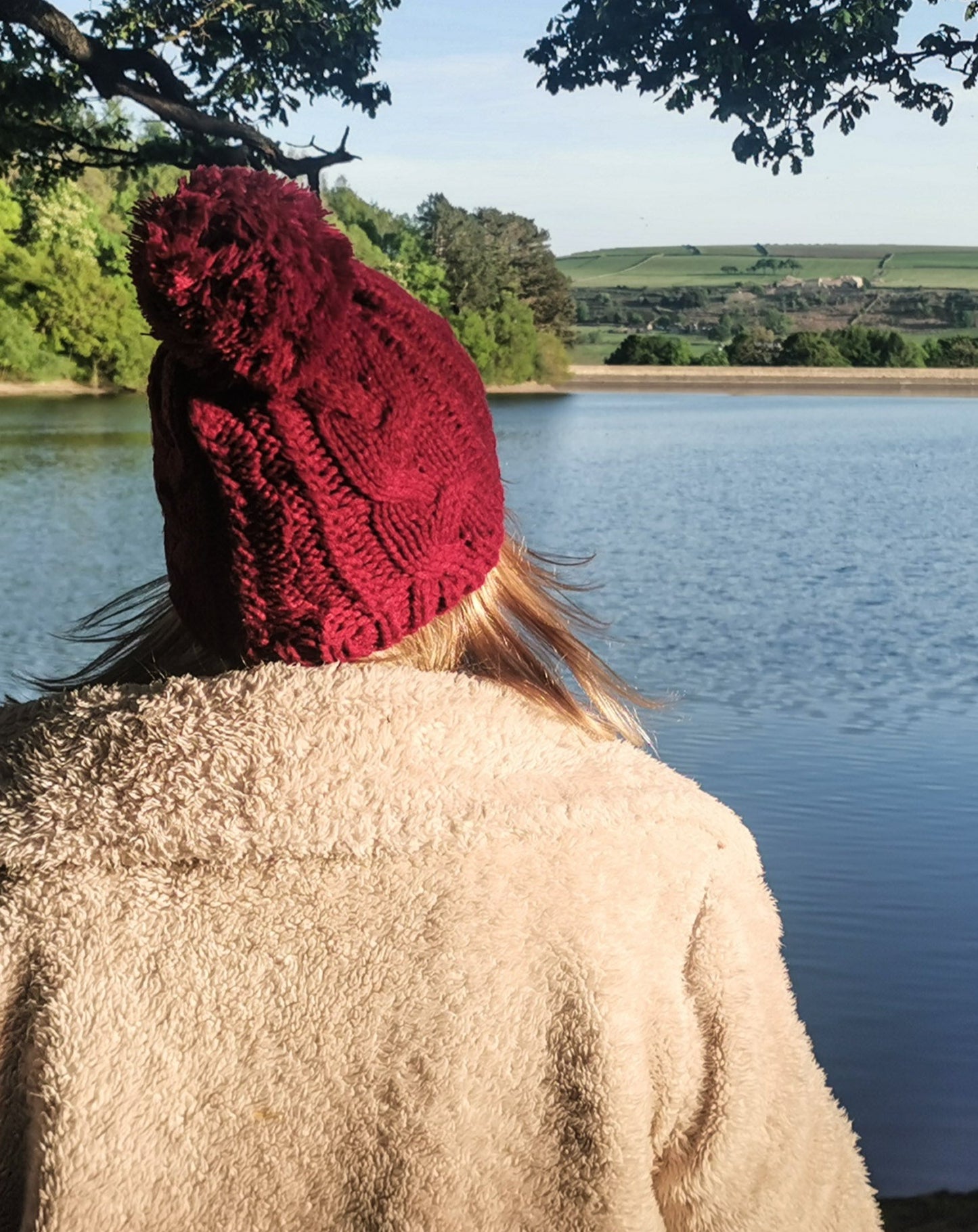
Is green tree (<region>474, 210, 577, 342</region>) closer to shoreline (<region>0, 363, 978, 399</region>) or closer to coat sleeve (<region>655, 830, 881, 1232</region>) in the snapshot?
shoreline (<region>0, 363, 978, 399</region>)

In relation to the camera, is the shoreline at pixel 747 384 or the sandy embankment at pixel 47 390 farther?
the sandy embankment at pixel 47 390

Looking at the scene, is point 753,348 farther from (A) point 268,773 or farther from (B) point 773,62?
(A) point 268,773

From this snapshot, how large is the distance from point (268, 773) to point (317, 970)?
0.34 feet

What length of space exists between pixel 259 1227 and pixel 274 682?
256 millimetres

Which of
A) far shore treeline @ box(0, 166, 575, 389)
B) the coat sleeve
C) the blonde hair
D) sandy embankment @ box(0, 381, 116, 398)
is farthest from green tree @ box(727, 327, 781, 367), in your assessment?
the coat sleeve

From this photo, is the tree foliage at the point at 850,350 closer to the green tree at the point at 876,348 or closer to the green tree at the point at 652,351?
the green tree at the point at 876,348

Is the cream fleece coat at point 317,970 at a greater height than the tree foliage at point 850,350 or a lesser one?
greater

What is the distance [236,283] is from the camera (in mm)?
730

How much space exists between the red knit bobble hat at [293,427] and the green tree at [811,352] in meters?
17.6

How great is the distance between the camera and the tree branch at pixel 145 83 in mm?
3766

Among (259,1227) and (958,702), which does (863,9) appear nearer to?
(958,702)

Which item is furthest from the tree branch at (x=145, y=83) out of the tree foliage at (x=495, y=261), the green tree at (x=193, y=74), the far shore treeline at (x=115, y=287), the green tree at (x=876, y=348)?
the tree foliage at (x=495, y=261)

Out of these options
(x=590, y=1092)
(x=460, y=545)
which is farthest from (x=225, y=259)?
(x=590, y=1092)

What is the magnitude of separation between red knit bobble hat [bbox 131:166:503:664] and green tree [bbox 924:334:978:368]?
1702 centimetres
